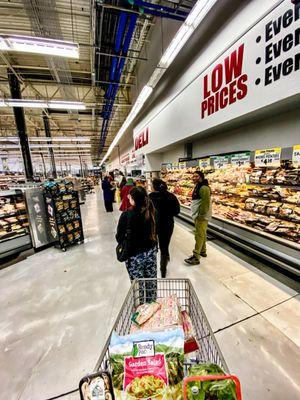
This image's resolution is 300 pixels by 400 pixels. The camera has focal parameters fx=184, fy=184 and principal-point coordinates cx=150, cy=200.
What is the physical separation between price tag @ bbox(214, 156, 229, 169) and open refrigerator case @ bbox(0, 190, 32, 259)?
441 centimetres

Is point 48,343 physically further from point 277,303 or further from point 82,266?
point 277,303

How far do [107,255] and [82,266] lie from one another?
22.9 inches

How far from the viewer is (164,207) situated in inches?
108

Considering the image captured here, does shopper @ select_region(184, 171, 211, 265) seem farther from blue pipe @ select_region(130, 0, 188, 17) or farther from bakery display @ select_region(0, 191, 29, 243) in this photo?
bakery display @ select_region(0, 191, 29, 243)

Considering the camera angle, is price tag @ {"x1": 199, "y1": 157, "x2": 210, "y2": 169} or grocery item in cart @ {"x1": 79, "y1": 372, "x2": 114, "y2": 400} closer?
grocery item in cart @ {"x1": 79, "y1": 372, "x2": 114, "y2": 400}

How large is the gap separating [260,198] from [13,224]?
207 inches

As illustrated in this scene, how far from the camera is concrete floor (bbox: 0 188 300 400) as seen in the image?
1589mm

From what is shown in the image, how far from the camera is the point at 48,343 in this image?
1975mm

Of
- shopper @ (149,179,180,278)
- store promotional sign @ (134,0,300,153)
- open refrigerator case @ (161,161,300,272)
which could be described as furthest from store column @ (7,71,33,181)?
open refrigerator case @ (161,161,300,272)

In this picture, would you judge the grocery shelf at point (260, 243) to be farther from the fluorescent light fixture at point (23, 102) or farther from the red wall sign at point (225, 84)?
the fluorescent light fixture at point (23, 102)

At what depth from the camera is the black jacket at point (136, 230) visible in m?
1.83

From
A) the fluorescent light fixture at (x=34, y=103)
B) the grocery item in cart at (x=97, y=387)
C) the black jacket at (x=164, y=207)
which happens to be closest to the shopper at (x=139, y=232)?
the black jacket at (x=164, y=207)

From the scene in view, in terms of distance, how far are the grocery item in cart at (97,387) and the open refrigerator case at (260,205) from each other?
3.08 metres

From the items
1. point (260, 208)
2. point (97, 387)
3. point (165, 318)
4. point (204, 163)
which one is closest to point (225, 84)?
point (204, 163)
